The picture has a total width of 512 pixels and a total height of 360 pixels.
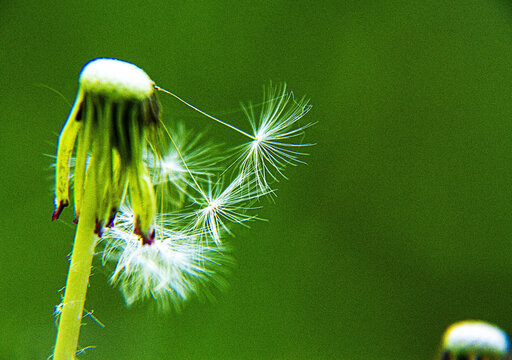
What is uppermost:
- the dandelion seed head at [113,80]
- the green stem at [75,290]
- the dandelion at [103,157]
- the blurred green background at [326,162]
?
the blurred green background at [326,162]

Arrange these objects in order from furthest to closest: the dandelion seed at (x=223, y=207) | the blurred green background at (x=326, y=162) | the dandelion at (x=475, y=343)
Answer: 1. the blurred green background at (x=326, y=162)
2. the dandelion seed at (x=223, y=207)
3. the dandelion at (x=475, y=343)

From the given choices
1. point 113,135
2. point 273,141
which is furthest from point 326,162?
point 113,135

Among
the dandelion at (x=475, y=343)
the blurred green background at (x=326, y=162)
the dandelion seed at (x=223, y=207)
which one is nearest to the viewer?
the dandelion at (x=475, y=343)

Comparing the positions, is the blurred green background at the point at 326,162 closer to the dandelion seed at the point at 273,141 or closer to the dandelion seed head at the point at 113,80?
the dandelion seed at the point at 273,141

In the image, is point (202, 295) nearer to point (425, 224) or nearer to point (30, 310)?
point (30, 310)

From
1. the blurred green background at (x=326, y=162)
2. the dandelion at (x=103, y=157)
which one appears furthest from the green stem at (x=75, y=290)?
the blurred green background at (x=326, y=162)

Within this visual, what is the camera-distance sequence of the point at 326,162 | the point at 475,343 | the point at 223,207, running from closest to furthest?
the point at 475,343 < the point at 223,207 < the point at 326,162

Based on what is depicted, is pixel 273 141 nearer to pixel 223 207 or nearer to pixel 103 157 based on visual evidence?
pixel 223 207

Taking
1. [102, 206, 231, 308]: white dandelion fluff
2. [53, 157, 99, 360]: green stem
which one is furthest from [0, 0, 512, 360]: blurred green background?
[53, 157, 99, 360]: green stem
